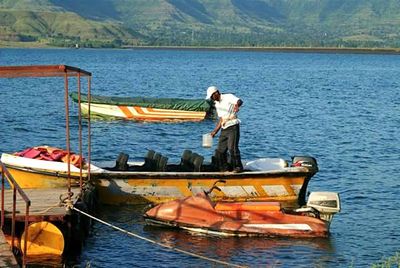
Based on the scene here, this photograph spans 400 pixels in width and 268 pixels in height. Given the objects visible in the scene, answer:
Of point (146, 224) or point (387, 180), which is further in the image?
point (387, 180)

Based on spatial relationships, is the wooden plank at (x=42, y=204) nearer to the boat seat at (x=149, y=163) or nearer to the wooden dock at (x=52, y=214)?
the wooden dock at (x=52, y=214)

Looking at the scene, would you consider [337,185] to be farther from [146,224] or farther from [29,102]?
[29,102]

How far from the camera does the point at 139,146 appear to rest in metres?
36.4

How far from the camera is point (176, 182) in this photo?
21453 millimetres

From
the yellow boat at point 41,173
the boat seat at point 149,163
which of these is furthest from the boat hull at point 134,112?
the yellow boat at point 41,173

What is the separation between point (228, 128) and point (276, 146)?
52.4 feet

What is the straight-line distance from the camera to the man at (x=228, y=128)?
21188 millimetres

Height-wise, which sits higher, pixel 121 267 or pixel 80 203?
pixel 80 203

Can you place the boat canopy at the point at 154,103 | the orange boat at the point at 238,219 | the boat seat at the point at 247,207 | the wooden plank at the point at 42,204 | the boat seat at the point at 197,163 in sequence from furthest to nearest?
the boat canopy at the point at 154,103, the boat seat at the point at 197,163, the boat seat at the point at 247,207, the orange boat at the point at 238,219, the wooden plank at the point at 42,204

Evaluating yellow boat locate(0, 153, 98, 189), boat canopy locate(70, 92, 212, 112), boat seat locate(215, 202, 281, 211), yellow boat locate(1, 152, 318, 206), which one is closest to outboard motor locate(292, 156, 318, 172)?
yellow boat locate(1, 152, 318, 206)

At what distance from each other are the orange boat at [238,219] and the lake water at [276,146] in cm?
23

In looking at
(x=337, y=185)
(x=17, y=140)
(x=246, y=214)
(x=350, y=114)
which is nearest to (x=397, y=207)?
(x=337, y=185)

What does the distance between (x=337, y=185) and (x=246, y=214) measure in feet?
27.1

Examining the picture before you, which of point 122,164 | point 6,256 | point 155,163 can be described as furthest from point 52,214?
point 155,163
